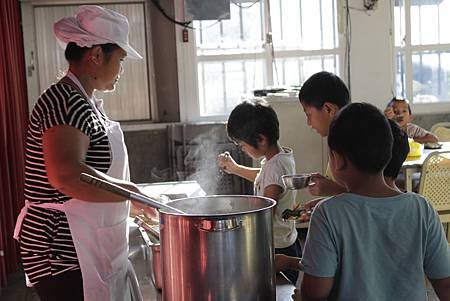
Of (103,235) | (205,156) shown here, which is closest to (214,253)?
(103,235)

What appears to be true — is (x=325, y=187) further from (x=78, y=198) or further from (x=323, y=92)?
(x=78, y=198)

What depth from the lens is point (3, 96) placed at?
3855mm

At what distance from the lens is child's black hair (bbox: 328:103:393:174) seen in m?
1.25

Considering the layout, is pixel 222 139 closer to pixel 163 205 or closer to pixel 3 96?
pixel 3 96

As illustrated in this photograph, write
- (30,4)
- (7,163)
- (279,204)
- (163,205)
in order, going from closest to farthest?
(163,205), (279,204), (7,163), (30,4)

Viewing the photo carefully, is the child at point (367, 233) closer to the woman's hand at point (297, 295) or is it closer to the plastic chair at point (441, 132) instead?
the woman's hand at point (297, 295)

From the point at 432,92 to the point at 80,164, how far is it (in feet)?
14.5

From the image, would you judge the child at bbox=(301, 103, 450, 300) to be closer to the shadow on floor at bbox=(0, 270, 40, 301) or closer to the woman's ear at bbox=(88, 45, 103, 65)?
the woman's ear at bbox=(88, 45, 103, 65)

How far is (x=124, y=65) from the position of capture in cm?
486

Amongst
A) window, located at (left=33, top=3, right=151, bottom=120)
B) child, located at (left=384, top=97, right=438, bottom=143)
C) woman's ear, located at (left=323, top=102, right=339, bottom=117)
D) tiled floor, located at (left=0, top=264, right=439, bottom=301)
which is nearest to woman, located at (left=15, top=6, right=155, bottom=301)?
woman's ear, located at (left=323, top=102, right=339, bottom=117)

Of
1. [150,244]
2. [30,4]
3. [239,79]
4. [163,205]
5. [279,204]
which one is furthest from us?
[239,79]

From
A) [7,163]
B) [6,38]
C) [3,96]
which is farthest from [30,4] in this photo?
[7,163]

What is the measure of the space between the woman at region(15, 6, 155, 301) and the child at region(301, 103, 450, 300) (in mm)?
449

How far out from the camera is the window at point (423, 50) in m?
5.05
